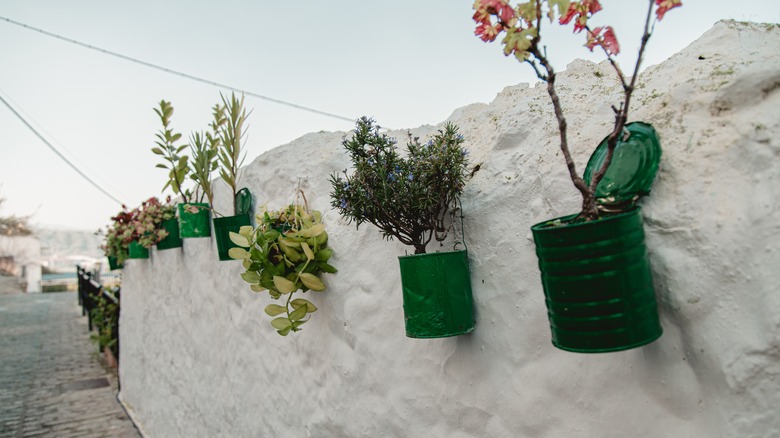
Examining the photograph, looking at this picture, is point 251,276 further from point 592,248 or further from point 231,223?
point 592,248

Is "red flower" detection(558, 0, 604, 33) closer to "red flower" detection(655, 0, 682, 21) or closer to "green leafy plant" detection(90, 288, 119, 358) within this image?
"red flower" detection(655, 0, 682, 21)

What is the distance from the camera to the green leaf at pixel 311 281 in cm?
184

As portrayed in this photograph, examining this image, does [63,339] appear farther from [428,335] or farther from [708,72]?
[708,72]

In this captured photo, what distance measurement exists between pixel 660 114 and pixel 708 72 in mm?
119

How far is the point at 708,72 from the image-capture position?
1.07 m

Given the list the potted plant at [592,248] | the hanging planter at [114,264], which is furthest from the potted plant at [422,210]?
the hanging planter at [114,264]

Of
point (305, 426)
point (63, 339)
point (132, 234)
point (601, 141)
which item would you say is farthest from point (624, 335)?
point (63, 339)

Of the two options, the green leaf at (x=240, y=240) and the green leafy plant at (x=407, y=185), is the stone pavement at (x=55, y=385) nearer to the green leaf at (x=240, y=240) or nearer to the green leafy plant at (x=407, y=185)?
the green leaf at (x=240, y=240)

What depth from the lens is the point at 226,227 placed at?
246 centimetres

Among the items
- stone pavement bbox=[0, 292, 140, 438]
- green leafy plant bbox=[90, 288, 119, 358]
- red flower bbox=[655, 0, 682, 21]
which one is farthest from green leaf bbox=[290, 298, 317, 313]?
green leafy plant bbox=[90, 288, 119, 358]

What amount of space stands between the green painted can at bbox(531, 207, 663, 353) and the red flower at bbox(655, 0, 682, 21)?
328 mm

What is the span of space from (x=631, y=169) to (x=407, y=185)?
50 cm

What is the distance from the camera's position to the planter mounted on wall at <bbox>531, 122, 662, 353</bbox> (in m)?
0.89

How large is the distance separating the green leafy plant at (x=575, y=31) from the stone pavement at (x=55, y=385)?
469cm
